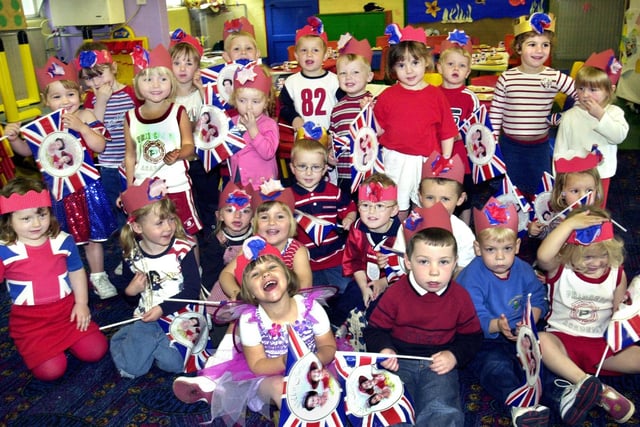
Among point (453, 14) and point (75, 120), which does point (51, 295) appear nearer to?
point (75, 120)

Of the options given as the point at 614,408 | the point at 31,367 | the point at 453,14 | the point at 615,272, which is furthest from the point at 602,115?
the point at 453,14

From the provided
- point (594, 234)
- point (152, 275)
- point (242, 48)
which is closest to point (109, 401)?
point (152, 275)

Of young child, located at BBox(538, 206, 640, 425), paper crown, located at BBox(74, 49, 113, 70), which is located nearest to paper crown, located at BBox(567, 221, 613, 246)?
young child, located at BBox(538, 206, 640, 425)

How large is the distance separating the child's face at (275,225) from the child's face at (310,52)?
4.40 ft

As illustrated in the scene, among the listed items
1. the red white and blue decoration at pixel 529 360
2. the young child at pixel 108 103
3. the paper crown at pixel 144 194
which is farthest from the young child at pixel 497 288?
the young child at pixel 108 103

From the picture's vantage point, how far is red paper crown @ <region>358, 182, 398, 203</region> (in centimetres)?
289

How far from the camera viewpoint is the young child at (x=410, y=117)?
3328 millimetres

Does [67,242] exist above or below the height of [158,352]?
above

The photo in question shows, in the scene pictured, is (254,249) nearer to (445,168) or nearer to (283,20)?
(445,168)

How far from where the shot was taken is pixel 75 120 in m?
3.26

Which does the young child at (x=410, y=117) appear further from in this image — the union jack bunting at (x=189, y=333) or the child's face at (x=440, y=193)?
the union jack bunting at (x=189, y=333)

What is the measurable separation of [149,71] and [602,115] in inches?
90.4

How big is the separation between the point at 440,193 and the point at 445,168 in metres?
0.12

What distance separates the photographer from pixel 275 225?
287 centimetres
